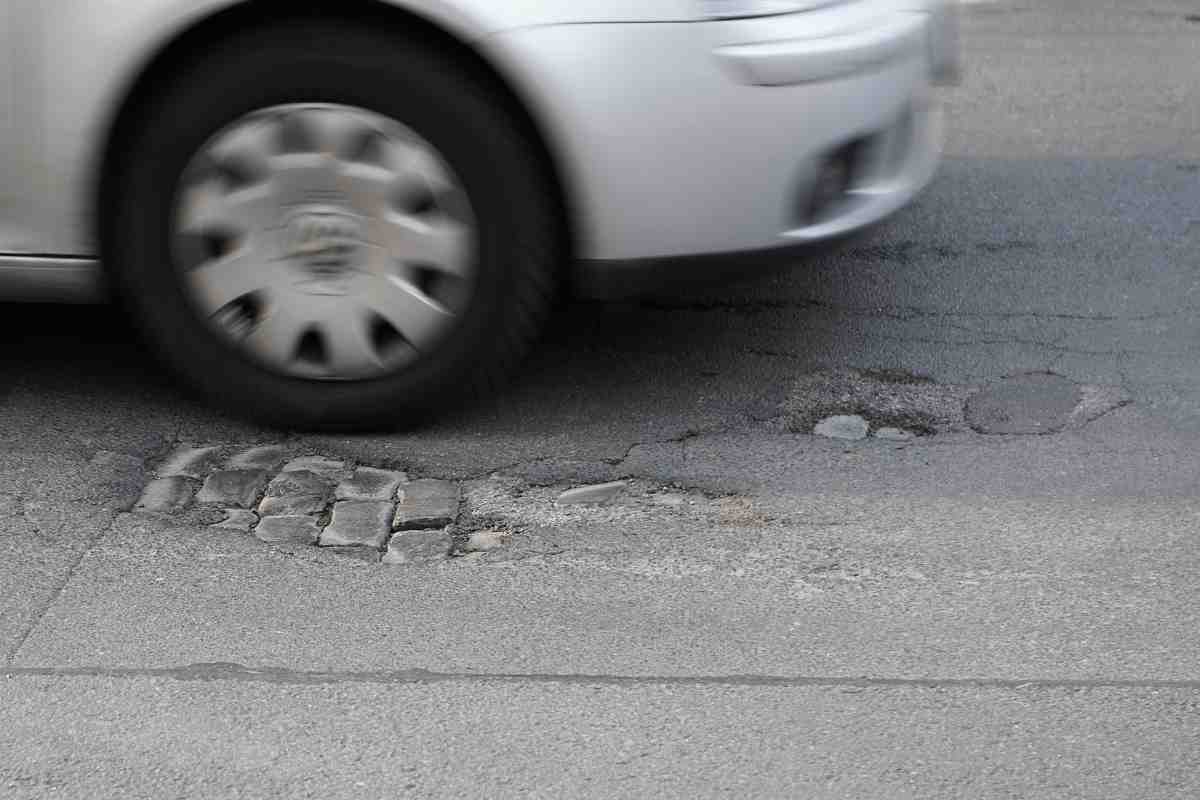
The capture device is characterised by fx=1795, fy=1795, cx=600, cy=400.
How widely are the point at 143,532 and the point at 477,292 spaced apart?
858 mm

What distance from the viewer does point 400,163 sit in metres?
3.73

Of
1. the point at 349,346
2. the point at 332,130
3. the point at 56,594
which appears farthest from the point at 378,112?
the point at 56,594

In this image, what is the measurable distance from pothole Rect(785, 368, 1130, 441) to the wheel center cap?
3.51 feet

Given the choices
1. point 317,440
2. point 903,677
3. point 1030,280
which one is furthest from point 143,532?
point 1030,280

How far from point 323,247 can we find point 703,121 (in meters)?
0.84

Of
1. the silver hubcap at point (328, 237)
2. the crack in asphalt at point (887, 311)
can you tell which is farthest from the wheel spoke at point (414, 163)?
the crack in asphalt at point (887, 311)

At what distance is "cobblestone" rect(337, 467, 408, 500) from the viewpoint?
12.1 feet

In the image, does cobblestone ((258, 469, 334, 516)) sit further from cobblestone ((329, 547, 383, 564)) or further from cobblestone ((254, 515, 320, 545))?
cobblestone ((329, 547, 383, 564))

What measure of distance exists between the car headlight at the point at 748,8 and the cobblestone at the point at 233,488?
1.33 m

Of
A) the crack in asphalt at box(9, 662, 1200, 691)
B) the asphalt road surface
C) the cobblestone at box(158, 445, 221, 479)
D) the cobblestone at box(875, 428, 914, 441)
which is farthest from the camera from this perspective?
the cobblestone at box(875, 428, 914, 441)

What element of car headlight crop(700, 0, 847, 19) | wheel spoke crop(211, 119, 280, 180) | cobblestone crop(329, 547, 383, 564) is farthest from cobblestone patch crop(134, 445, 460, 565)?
car headlight crop(700, 0, 847, 19)

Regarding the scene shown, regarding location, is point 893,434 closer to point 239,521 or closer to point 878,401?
point 878,401

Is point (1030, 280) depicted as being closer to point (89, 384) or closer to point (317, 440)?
point (317, 440)

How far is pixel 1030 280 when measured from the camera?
5.00 metres
